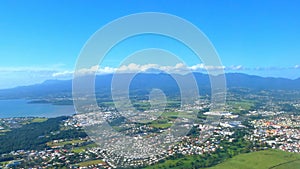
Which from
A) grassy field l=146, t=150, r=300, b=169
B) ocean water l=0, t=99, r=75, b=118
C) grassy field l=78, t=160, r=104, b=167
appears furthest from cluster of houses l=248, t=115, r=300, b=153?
ocean water l=0, t=99, r=75, b=118

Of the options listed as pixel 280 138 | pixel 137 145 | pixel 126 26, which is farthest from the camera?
pixel 280 138

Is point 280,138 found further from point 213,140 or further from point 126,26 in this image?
point 126,26

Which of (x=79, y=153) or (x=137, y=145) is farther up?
(x=137, y=145)

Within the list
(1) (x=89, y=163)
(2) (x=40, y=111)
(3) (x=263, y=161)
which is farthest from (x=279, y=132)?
(2) (x=40, y=111)

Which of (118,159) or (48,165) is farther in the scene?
(48,165)

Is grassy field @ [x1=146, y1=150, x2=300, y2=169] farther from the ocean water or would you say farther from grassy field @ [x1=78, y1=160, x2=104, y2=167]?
the ocean water

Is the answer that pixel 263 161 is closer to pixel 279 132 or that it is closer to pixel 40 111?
pixel 279 132

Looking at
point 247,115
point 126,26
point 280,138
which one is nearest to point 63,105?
point 247,115
